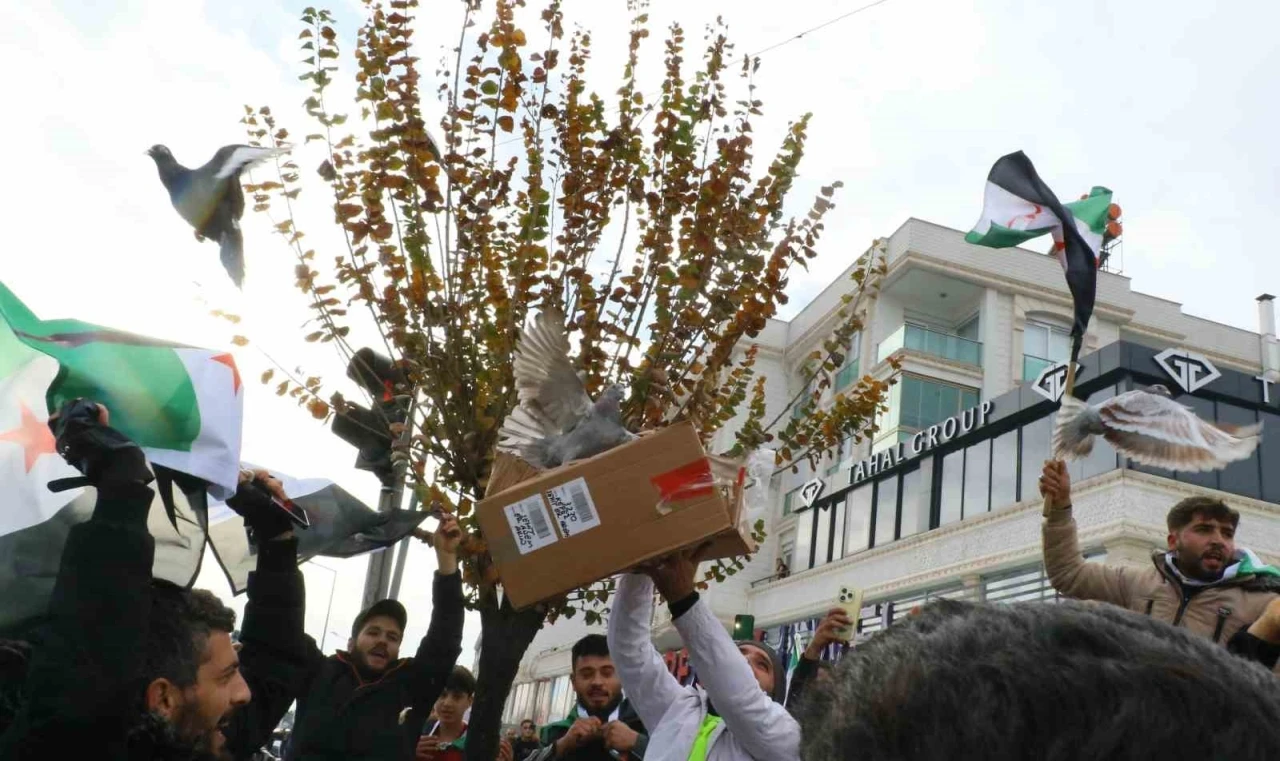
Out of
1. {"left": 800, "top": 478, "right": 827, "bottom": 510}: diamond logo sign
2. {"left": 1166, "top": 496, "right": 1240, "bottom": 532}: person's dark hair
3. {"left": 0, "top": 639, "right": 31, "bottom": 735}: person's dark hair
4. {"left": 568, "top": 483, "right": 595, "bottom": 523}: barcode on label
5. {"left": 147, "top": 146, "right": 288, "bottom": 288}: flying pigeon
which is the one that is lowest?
{"left": 0, "top": 639, "right": 31, "bottom": 735}: person's dark hair

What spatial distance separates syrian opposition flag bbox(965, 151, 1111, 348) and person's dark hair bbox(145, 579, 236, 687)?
3.54 metres

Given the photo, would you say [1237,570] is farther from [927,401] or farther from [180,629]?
[927,401]

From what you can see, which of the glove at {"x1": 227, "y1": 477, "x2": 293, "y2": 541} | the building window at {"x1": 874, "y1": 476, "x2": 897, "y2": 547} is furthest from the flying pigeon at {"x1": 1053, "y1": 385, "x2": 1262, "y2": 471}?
the building window at {"x1": 874, "y1": 476, "x2": 897, "y2": 547}

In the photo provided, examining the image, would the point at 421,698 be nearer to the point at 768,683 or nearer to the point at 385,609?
the point at 385,609

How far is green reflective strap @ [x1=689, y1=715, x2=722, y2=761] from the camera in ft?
11.3

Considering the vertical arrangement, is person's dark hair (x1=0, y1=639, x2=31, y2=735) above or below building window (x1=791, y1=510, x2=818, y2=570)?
below

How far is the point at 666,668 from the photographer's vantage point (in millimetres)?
3625

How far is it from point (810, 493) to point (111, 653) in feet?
91.4

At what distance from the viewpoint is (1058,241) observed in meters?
4.82

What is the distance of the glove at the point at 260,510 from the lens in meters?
3.53

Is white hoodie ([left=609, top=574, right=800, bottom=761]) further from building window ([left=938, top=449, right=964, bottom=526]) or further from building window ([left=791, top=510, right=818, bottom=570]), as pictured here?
building window ([left=791, top=510, right=818, bottom=570])

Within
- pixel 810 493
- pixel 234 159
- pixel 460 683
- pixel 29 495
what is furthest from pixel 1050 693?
pixel 810 493

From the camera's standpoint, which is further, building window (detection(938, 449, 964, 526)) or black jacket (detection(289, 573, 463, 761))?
building window (detection(938, 449, 964, 526))

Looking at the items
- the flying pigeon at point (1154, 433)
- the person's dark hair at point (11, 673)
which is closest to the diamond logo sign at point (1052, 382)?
the flying pigeon at point (1154, 433)
